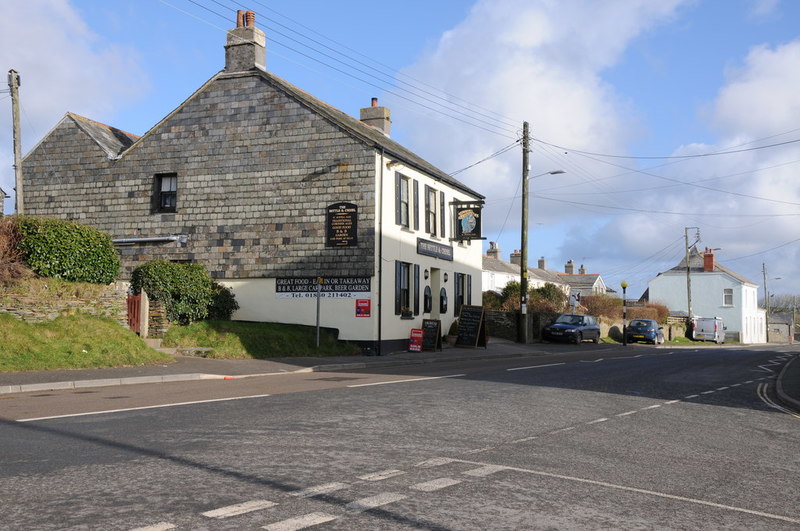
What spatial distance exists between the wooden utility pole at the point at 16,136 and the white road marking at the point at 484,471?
86.1 feet

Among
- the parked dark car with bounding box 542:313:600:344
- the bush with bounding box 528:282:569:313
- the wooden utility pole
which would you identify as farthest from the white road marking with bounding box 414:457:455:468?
the bush with bounding box 528:282:569:313

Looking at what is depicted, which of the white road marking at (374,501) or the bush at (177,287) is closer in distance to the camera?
the white road marking at (374,501)

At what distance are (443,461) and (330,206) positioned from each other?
20.2 meters

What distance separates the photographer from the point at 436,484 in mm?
6520

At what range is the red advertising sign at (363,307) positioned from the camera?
86.4 feet

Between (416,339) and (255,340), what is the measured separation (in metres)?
7.05

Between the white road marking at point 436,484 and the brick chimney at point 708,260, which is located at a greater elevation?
the brick chimney at point 708,260

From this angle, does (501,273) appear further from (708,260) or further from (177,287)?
(177,287)

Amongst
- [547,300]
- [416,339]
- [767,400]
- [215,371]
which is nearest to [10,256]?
[215,371]

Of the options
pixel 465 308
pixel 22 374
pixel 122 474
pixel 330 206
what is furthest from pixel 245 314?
pixel 122 474

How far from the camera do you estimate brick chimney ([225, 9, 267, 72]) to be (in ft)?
94.3

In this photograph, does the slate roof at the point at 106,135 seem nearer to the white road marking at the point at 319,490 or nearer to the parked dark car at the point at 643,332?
the white road marking at the point at 319,490

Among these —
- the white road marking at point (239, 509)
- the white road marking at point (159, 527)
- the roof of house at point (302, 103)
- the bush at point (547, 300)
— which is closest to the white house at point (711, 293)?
the bush at point (547, 300)

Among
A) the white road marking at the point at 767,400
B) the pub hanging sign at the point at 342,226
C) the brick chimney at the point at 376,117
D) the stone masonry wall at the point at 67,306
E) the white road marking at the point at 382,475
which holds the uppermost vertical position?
the brick chimney at the point at 376,117
